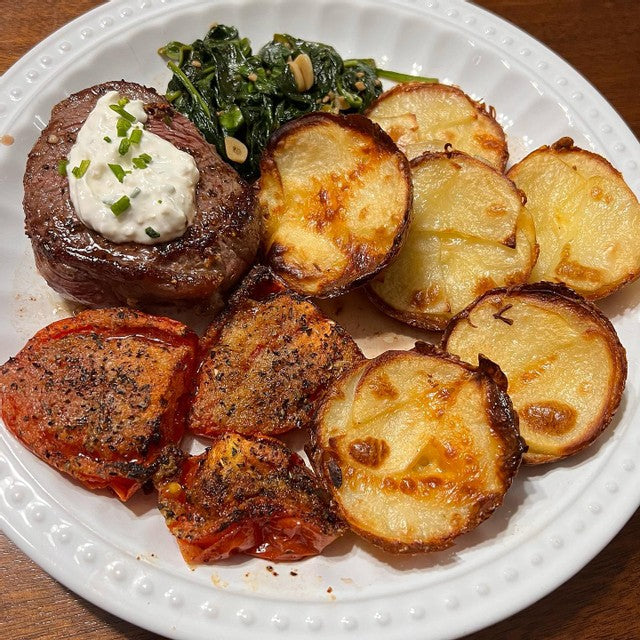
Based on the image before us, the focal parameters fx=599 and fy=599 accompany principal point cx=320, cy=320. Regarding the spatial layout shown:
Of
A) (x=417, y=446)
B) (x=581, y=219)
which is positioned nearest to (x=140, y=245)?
(x=417, y=446)

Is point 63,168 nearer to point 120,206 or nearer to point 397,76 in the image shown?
point 120,206

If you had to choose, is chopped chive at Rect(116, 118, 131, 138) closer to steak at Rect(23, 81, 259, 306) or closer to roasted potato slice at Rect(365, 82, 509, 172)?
steak at Rect(23, 81, 259, 306)

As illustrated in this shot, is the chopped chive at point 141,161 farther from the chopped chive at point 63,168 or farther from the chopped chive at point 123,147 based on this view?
the chopped chive at point 63,168

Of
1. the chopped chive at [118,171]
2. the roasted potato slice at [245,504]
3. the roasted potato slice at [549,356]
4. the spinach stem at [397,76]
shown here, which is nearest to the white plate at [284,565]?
the roasted potato slice at [245,504]

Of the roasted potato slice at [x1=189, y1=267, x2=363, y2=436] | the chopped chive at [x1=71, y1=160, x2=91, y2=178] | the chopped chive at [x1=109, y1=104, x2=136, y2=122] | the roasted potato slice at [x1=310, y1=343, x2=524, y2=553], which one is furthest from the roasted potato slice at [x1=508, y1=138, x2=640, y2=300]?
the chopped chive at [x1=71, y1=160, x2=91, y2=178]

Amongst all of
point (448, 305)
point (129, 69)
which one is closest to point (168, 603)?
point (448, 305)

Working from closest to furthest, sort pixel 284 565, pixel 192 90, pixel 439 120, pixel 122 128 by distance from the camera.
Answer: pixel 284 565
pixel 122 128
pixel 439 120
pixel 192 90

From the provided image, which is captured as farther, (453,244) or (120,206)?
(453,244)
